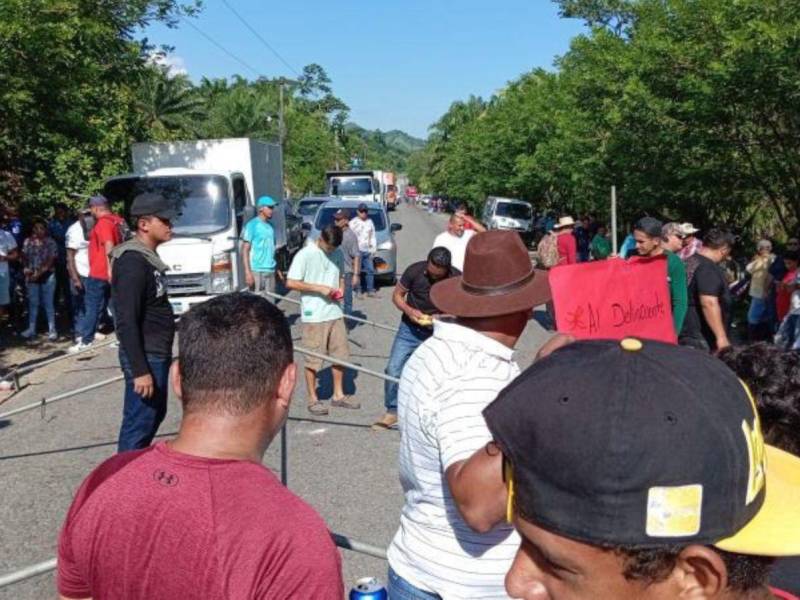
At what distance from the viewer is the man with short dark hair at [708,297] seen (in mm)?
6305

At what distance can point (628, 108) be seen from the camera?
13.4 m

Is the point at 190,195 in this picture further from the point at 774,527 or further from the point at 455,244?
the point at 774,527

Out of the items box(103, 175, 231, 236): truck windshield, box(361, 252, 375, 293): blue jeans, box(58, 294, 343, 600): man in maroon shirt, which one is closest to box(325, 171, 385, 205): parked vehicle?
box(361, 252, 375, 293): blue jeans

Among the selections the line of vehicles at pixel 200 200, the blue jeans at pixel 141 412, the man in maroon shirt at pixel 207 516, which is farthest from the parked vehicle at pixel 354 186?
the man in maroon shirt at pixel 207 516

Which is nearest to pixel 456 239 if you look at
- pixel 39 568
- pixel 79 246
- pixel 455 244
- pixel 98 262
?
pixel 455 244

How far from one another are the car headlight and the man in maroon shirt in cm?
1029

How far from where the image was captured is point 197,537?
1.69m

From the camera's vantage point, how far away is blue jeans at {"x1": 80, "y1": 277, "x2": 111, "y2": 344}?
10508 mm

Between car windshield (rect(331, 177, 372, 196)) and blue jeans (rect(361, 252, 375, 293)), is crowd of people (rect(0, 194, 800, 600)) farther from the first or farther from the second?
car windshield (rect(331, 177, 372, 196))

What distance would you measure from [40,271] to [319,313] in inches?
205

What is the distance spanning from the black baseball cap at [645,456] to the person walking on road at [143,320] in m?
4.05

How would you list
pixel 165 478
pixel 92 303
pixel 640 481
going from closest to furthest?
pixel 640 481, pixel 165 478, pixel 92 303

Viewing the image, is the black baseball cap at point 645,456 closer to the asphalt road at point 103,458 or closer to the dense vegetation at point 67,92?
the asphalt road at point 103,458

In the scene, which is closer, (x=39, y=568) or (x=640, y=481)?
(x=640, y=481)
